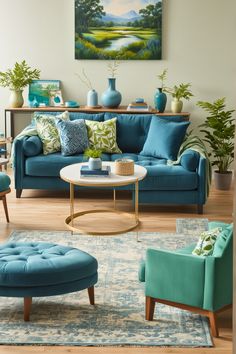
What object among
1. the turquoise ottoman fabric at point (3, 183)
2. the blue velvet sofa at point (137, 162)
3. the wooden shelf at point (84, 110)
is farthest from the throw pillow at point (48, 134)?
the turquoise ottoman fabric at point (3, 183)

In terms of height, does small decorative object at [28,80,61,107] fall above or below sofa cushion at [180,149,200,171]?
above

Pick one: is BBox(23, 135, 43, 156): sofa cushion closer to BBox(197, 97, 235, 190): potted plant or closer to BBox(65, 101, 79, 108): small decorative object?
BBox(65, 101, 79, 108): small decorative object

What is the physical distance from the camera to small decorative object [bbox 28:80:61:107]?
29.2ft

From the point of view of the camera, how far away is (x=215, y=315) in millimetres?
4445

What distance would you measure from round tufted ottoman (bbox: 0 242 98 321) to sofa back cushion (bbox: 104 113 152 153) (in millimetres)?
3389

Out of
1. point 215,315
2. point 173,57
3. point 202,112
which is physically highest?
point 173,57

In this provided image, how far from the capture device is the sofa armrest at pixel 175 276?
4.38 m

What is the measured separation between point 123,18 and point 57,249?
14.5 feet

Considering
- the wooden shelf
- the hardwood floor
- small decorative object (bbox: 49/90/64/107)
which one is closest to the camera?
the hardwood floor

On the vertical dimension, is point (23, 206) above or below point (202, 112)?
below

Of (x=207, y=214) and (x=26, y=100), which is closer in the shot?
(x=207, y=214)

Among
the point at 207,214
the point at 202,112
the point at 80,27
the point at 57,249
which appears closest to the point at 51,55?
the point at 80,27

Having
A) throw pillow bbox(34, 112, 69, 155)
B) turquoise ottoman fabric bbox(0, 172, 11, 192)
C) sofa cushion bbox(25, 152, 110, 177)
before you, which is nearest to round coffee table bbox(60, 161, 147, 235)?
turquoise ottoman fabric bbox(0, 172, 11, 192)

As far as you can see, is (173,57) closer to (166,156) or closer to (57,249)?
(166,156)
